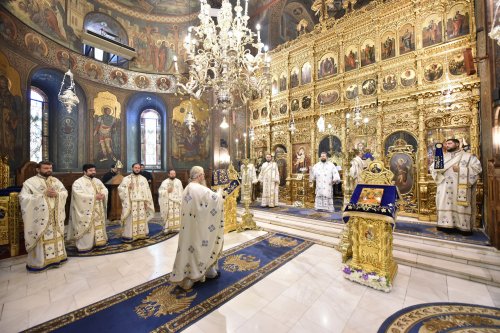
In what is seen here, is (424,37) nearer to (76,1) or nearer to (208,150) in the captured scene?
(208,150)

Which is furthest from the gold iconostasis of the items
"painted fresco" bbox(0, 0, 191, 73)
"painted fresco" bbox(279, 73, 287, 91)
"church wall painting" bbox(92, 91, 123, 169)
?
"church wall painting" bbox(92, 91, 123, 169)

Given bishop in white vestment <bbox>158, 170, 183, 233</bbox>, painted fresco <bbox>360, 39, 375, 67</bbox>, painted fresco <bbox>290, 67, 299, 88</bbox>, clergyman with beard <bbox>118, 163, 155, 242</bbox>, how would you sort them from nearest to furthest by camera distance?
clergyman with beard <bbox>118, 163, 155, 242</bbox>
bishop in white vestment <bbox>158, 170, 183, 233</bbox>
painted fresco <bbox>360, 39, 375, 67</bbox>
painted fresco <bbox>290, 67, 299, 88</bbox>

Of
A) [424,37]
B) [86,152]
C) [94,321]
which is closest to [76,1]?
[86,152]

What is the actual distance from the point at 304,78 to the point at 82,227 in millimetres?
11824

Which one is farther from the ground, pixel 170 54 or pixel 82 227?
pixel 170 54

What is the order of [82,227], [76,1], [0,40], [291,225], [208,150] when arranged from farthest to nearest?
1. [208,150]
2. [76,1]
3. [291,225]
4. [0,40]
5. [82,227]

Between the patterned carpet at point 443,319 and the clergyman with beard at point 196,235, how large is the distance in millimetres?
2649

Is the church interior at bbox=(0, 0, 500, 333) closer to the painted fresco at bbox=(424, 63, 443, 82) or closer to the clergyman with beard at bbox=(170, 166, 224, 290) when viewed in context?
the painted fresco at bbox=(424, 63, 443, 82)

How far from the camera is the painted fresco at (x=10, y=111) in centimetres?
598

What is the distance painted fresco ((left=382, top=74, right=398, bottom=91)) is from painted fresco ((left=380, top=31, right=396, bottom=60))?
0.89 metres

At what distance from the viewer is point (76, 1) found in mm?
9531

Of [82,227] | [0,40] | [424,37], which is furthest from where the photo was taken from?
[424,37]

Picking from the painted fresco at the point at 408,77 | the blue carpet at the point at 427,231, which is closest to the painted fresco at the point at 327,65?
the painted fresco at the point at 408,77

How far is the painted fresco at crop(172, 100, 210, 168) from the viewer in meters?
12.5
